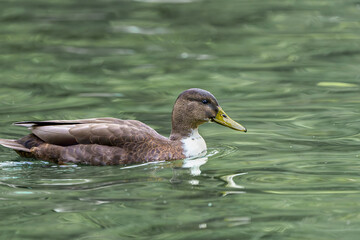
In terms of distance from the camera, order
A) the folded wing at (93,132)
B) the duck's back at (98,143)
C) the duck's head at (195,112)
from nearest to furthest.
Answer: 1. the duck's back at (98,143)
2. the folded wing at (93,132)
3. the duck's head at (195,112)

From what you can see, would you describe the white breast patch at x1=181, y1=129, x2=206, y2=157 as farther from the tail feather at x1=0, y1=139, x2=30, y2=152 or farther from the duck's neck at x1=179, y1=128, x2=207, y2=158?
the tail feather at x1=0, y1=139, x2=30, y2=152

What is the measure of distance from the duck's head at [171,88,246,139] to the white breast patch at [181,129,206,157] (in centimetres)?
12

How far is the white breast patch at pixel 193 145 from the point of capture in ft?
30.6

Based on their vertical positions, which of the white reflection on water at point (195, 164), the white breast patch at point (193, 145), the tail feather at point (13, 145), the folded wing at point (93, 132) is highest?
the folded wing at point (93, 132)

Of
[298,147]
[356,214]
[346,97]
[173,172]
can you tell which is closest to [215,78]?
[346,97]

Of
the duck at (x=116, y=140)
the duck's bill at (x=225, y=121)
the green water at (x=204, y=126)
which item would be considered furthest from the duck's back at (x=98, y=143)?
the duck's bill at (x=225, y=121)

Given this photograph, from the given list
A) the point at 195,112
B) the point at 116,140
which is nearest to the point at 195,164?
the point at 195,112

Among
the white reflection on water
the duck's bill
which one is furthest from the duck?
the white reflection on water

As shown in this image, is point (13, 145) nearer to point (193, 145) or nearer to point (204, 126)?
point (193, 145)

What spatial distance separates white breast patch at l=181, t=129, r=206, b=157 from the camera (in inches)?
A: 367

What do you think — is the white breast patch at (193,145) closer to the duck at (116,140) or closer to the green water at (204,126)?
the duck at (116,140)

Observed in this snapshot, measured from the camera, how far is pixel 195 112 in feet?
31.1

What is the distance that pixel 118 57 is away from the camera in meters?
15.5

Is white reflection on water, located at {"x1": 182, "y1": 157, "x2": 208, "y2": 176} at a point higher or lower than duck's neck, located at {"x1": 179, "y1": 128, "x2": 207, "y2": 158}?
lower
